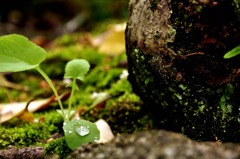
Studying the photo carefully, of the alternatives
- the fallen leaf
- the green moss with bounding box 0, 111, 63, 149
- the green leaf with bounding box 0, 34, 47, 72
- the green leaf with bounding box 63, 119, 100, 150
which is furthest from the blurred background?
the green leaf with bounding box 63, 119, 100, 150

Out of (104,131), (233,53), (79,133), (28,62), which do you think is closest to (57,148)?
(79,133)

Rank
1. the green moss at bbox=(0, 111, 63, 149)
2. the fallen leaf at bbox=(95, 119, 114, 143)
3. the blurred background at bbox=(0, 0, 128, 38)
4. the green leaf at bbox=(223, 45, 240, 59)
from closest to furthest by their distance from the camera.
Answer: the green leaf at bbox=(223, 45, 240, 59) < the fallen leaf at bbox=(95, 119, 114, 143) < the green moss at bbox=(0, 111, 63, 149) < the blurred background at bbox=(0, 0, 128, 38)

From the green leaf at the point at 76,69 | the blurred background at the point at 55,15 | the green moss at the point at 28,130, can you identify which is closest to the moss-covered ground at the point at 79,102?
the green moss at the point at 28,130

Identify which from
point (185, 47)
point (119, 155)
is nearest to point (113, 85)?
point (185, 47)

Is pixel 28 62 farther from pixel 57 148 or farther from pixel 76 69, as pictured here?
pixel 57 148

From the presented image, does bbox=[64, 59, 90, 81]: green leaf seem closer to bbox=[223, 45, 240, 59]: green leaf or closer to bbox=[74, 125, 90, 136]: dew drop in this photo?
bbox=[74, 125, 90, 136]: dew drop
